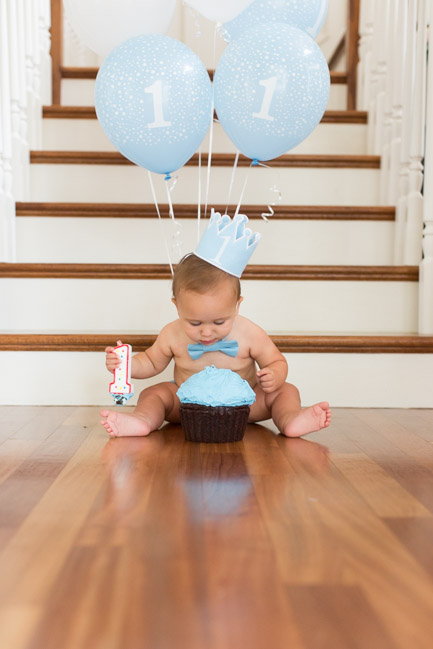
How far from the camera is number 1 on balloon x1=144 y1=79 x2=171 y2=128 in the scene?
4.84 feet

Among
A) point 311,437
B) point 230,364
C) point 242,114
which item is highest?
point 242,114

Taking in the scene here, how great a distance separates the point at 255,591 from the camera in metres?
0.67

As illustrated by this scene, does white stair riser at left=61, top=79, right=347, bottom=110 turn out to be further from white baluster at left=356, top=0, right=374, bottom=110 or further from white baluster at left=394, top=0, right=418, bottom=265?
white baluster at left=394, top=0, right=418, bottom=265

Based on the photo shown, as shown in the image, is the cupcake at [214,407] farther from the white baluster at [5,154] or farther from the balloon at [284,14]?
the white baluster at [5,154]

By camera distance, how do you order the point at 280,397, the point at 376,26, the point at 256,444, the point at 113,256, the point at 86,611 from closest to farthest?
the point at 86,611 → the point at 256,444 → the point at 280,397 → the point at 113,256 → the point at 376,26

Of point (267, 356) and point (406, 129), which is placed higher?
point (406, 129)

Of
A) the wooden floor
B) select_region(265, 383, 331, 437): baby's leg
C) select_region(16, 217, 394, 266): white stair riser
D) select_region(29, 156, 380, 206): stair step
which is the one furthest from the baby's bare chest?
select_region(29, 156, 380, 206): stair step

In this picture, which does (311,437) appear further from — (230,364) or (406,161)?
(406,161)

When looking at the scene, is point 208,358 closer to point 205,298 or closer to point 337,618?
point 205,298

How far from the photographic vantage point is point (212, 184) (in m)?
2.43

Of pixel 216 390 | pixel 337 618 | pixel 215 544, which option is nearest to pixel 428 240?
pixel 216 390

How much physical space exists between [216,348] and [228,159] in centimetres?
113

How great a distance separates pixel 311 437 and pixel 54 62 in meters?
2.31

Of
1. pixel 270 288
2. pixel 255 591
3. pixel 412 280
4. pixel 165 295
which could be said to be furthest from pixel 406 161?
pixel 255 591
